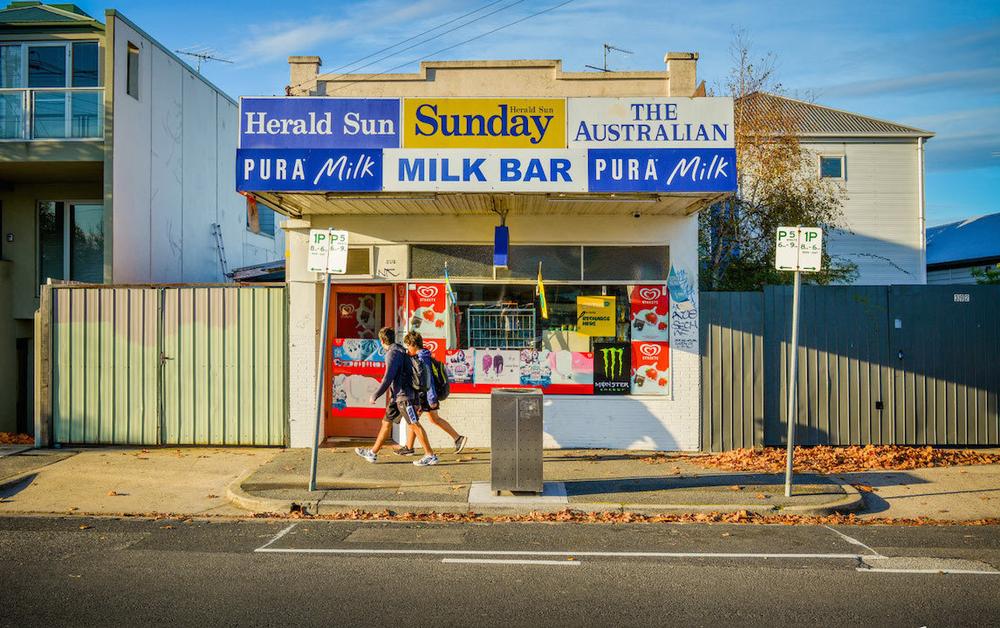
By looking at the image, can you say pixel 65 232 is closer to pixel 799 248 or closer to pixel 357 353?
pixel 357 353

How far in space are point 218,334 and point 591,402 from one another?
5.64 m

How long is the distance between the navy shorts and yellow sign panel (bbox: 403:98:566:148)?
130 inches

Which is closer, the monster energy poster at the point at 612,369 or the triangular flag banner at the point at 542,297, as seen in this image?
the triangular flag banner at the point at 542,297

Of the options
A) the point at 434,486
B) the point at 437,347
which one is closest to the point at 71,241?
the point at 437,347

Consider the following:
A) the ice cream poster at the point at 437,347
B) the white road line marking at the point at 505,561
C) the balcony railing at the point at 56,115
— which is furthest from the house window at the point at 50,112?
the white road line marking at the point at 505,561

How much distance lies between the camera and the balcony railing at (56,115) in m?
13.9

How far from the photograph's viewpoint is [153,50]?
15117 mm

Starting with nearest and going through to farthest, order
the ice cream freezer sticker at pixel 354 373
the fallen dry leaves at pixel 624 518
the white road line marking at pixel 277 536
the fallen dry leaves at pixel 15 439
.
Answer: the white road line marking at pixel 277 536, the fallen dry leaves at pixel 624 518, the ice cream freezer sticker at pixel 354 373, the fallen dry leaves at pixel 15 439

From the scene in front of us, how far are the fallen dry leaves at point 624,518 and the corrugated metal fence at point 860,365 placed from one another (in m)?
3.20

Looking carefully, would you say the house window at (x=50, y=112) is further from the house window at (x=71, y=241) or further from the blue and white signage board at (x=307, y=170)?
the blue and white signage board at (x=307, y=170)

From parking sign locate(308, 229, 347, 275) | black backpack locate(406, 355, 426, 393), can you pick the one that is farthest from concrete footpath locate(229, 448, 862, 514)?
parking sign locate(308, 229, 347, 275)

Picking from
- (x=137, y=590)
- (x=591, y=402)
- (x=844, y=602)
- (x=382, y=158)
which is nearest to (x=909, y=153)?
(x=591, y=402)

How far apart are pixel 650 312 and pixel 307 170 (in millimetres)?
5256

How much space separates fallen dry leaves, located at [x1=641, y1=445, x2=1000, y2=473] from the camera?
10.4 metres
